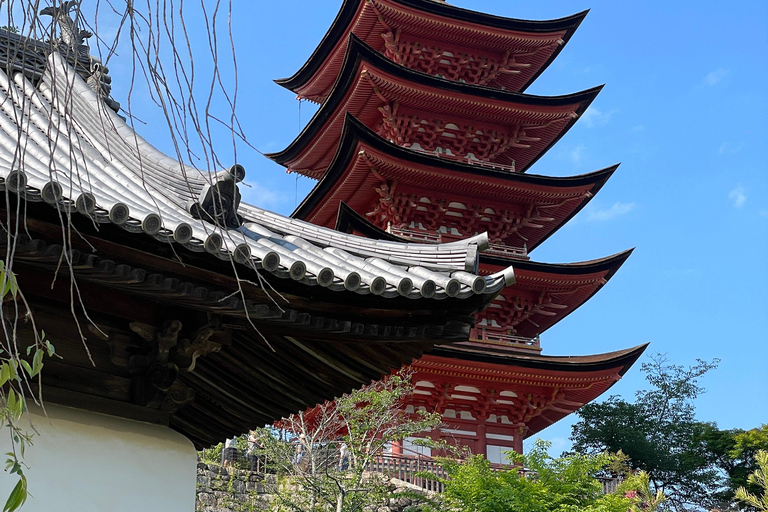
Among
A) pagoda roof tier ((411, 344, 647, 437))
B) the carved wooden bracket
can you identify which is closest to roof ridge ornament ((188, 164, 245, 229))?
the carved wooden bracket

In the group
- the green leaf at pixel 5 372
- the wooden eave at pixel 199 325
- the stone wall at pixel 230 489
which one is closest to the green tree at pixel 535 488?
the stone wall at pixel 230 489

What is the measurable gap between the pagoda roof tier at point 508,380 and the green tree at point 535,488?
4839mm

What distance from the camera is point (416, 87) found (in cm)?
1828

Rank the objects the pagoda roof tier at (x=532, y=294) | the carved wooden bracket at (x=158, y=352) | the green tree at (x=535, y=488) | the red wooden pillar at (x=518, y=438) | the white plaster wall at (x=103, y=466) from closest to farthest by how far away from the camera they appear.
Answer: the white plaster wall at (x=103, y=466)
the carved wooden bracket at (x=158, y=352)
the green tree at (x=535, y=488)
the red wooden pillar at (x=518, y=438)
the pagoda roof tier at (x=532, y=294)

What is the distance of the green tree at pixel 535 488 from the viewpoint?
9891 mm

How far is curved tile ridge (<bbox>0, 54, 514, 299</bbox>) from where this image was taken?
283cm

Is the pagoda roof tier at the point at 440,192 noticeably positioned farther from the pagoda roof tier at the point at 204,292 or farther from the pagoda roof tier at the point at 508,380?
the pagoda roof tier at the point at 204,292

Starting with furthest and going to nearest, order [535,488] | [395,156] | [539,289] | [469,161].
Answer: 1. [469,161]
2. [539,289]
3. [395,156]
4. [535,488]

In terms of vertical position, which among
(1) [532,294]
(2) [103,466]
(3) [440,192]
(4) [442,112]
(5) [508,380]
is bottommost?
(2) [103,466]

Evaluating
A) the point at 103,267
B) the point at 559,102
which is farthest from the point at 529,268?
the point at 103,267

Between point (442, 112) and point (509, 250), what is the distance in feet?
11.2

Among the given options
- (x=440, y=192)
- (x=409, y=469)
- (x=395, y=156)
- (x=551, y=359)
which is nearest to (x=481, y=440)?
(x=551, y=359)

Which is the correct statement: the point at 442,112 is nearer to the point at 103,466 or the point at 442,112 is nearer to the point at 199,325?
the point at 199,325

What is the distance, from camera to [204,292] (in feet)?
10.4
